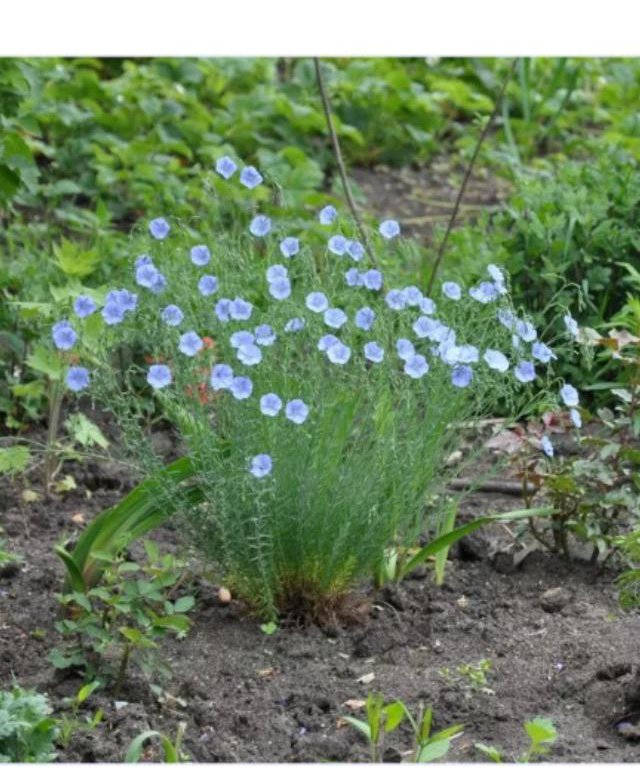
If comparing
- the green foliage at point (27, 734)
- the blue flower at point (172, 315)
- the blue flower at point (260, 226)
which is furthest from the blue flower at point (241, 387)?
the green foliage at point (27, 734)

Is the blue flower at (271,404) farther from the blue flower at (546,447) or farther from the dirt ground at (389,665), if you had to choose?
the blue flower at (546,447)

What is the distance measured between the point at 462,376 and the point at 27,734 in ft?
4.15

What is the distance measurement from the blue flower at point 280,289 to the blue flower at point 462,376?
43 cm

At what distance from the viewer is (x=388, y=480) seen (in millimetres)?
3836

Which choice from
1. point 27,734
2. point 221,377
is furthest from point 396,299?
point 27,734

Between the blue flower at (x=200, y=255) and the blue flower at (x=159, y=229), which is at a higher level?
the blue flower at (x=159, y=229)

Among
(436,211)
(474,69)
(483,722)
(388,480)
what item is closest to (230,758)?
(483,722)

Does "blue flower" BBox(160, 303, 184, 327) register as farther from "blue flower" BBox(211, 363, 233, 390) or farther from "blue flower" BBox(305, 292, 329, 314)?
"blue flower" BBox(305, 292, 329, 314)

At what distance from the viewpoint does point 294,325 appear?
12.4 feet

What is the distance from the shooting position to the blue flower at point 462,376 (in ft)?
12.2

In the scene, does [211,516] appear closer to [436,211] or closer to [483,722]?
[483,722]

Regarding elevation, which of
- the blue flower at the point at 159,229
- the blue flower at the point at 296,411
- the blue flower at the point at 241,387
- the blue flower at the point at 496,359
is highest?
the blue flower at the point at 159,229

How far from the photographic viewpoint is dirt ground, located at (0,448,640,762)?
11.1 feet

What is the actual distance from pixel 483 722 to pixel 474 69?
5.19 metres
